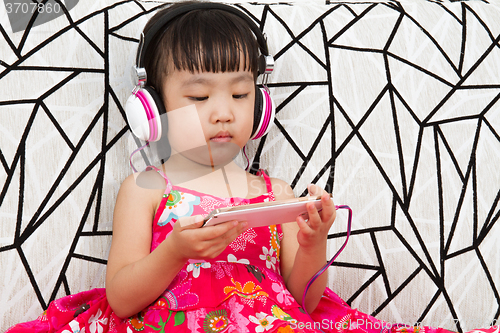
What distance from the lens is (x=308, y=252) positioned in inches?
31.7

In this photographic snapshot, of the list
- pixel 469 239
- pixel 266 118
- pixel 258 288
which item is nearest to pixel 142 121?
pixel 266 118

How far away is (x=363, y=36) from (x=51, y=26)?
0.72 metres

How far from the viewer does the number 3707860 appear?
36.0 inches

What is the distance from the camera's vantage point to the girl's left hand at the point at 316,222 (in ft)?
2.29

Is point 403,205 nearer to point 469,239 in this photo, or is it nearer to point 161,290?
point 469,239

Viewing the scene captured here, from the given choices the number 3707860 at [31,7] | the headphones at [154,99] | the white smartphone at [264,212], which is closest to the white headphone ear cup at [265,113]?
the headphones at [154,99]

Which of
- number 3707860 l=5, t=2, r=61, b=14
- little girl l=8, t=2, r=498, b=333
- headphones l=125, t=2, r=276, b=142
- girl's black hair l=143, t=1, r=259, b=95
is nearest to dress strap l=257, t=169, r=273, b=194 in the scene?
little girl l=8, t=2, r=498, b=333

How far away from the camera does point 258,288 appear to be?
79cm

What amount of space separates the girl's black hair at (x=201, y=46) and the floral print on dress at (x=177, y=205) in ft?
0.68

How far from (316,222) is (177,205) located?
0.91 feet

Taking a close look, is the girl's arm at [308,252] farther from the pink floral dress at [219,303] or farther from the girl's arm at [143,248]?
the girl's arm at [143,248]

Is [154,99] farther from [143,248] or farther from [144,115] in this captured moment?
[143,248]

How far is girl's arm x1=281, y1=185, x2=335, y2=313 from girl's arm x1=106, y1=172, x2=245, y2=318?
0.48ft

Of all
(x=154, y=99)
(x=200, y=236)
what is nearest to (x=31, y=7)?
(x=154, y=99)
